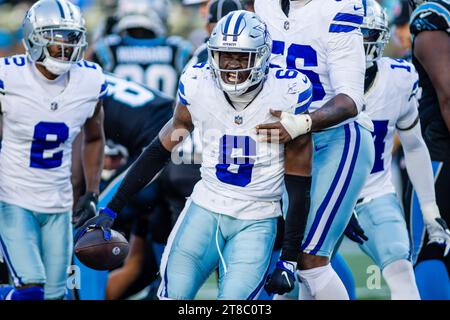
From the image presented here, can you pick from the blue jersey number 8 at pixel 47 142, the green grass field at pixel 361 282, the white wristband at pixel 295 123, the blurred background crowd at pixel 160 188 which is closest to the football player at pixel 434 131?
the green grass field at pixel 361 282

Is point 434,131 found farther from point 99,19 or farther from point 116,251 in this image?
point 99,19

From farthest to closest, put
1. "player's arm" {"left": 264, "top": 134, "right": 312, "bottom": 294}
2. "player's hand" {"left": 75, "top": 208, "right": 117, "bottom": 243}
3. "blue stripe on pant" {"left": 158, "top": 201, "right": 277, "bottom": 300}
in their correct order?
"player's hand" {"left": 75, "top": 208, "right": 117, "bottom": 243}
"player's arm" {"left": 264, "top": 134, "right": 312, "bottom": 294}
"blue stripe on pant" {"left": 158, "top": 201, "right": 277, "bottom": 300}

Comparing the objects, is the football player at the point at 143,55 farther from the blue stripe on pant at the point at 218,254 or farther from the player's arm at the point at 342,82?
the blue stripe on pant at the point at 218,254

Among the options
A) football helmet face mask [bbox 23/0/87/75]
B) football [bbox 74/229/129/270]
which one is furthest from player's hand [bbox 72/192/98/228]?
football [bbox 74/229/129/270]

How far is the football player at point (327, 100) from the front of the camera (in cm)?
519

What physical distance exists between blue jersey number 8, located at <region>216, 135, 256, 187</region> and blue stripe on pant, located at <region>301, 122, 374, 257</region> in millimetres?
405

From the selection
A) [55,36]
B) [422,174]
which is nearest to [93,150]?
[55,36]

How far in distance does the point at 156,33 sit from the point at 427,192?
11.0 ft

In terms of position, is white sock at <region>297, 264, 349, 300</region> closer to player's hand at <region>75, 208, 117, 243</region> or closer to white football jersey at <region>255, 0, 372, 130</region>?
white football jersey at <region>255, 0, 372, 130</region>

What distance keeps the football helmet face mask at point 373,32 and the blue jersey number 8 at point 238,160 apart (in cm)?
120

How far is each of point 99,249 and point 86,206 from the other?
0.96 metres

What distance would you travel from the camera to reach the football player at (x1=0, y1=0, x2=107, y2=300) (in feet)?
19.2

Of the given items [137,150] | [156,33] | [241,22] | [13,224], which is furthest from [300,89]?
[156,33]

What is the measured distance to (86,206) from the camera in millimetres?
6094
